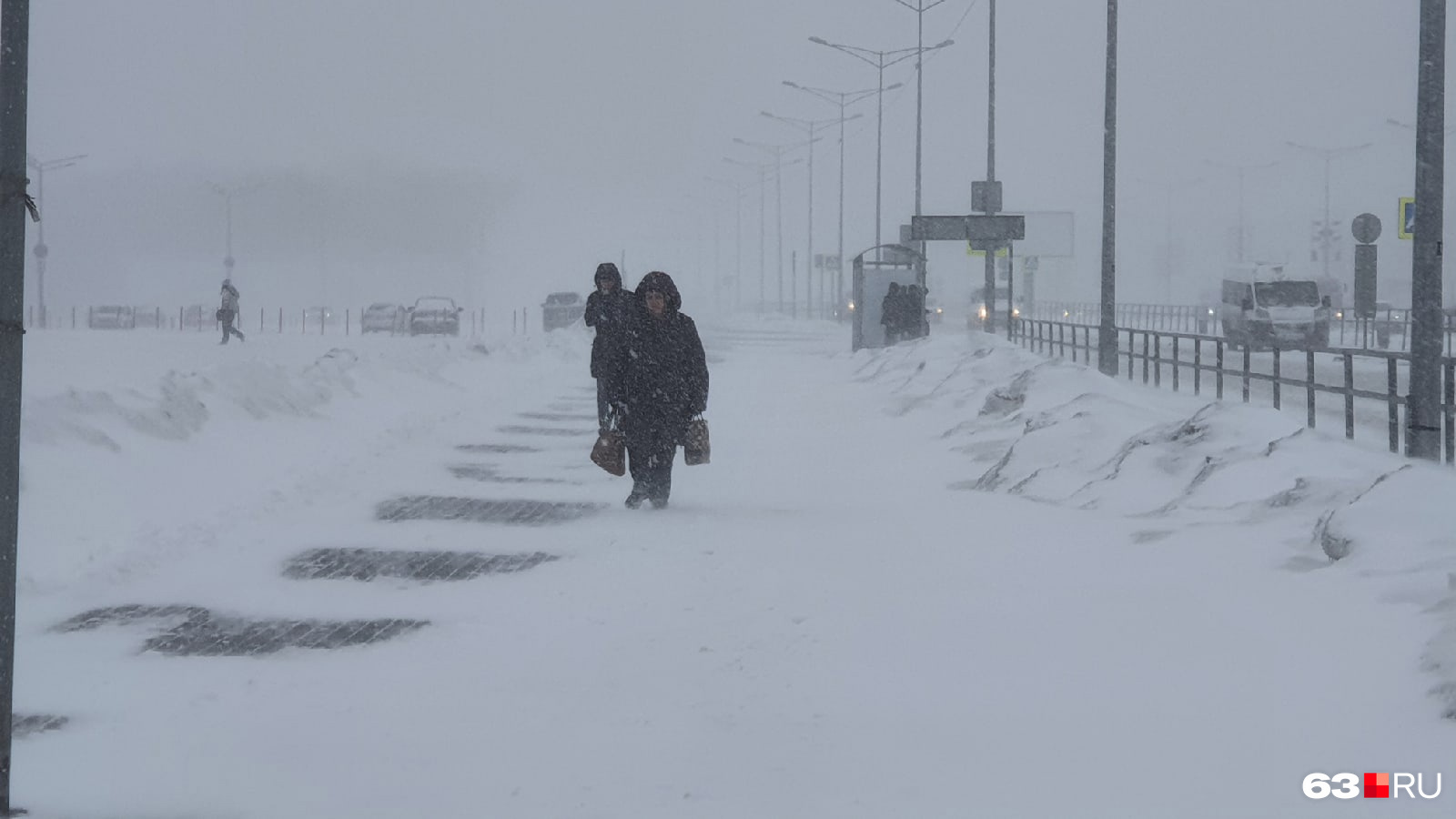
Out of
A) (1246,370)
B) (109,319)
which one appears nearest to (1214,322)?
(109,319)

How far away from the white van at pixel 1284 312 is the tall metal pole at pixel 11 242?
4363 centimetres

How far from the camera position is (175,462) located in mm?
14477

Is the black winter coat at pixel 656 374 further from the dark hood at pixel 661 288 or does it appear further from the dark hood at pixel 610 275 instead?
the dark hood at pixel 610 275

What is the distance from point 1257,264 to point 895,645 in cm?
4308

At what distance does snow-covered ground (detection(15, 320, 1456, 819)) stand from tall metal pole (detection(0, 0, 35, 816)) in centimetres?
97

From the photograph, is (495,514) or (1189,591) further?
(495,514)

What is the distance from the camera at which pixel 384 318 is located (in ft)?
228

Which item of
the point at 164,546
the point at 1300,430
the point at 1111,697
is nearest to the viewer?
the point at 1111,697

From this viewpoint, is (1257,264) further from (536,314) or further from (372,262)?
(372,262)

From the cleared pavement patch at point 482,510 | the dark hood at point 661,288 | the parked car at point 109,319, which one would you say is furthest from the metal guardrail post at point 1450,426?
the parked car at point 109,319

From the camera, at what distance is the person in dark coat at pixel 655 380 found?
12875mm

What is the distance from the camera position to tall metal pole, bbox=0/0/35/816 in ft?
16.3

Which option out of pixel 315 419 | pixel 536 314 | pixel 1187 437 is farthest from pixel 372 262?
pixel 1187 437

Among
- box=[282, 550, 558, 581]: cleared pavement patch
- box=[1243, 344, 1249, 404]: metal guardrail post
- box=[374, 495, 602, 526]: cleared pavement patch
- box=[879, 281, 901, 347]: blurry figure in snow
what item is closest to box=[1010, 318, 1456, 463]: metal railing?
box=[1243, 344, 1249, 404]: metal guardrail post
